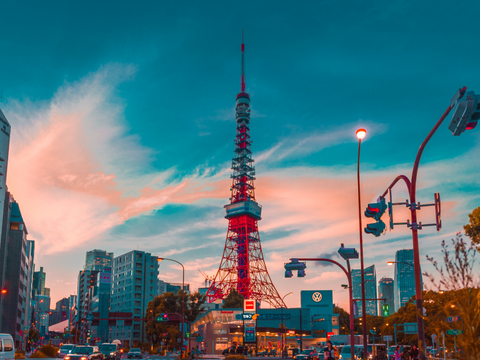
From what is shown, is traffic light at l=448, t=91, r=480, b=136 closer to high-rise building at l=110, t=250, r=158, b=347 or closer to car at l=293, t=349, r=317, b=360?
car at l=293, t=349, r=317, b=360

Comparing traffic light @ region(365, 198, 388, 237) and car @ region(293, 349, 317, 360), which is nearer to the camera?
traffic light @ region(365, 198, 388, 237)

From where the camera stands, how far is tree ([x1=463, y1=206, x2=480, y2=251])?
33.8 meters

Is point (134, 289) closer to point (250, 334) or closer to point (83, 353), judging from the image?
point (250, 334)

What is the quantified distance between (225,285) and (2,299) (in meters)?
50.6

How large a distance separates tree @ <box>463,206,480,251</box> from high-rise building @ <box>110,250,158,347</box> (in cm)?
10948

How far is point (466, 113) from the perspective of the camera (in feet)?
32.9

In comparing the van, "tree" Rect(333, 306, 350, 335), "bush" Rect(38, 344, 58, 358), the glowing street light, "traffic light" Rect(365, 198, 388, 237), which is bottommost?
"tree" Rect(333, 306, 350, 335)

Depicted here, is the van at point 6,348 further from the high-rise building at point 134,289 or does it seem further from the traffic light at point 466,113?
the high-rise building at point 134,289

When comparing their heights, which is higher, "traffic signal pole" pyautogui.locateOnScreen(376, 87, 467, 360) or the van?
"traffic signal pole" pyautogui.locateOnScreen(376, 87, 467, 360)

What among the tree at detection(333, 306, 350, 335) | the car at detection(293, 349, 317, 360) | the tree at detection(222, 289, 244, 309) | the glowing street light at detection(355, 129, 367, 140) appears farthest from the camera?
the tree at detection(333, 306, 350, 335)

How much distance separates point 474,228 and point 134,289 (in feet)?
377

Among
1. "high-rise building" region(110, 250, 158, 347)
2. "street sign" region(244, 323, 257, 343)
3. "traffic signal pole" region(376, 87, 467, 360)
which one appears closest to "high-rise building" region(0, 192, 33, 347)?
"high-rise building" region(110, 250, 158, 347)

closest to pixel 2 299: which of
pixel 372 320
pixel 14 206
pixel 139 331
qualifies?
pixel 14 206

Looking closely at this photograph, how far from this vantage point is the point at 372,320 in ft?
497
